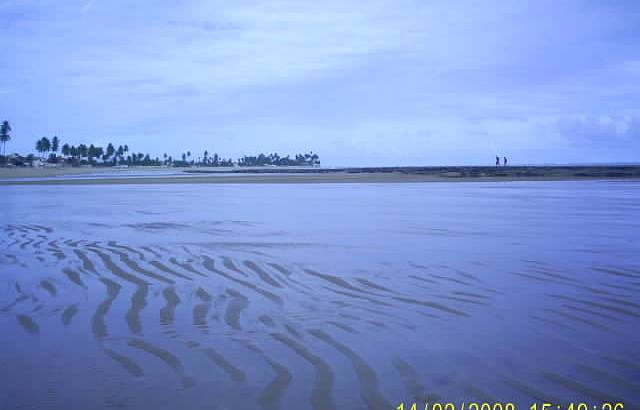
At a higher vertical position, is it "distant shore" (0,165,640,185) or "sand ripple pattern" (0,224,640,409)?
"distant shore" (0,165,640,185)

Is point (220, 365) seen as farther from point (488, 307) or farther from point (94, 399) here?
point (488, 307)

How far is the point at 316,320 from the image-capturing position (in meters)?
5.39

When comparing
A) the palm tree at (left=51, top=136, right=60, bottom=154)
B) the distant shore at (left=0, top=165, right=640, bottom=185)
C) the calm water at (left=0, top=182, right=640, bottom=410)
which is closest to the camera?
the calm water at (left=0, top=182, right=640, bottom=410)

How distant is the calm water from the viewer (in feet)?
12.3

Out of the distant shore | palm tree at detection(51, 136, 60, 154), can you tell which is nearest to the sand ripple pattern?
the distant shore

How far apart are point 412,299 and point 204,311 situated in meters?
2.43

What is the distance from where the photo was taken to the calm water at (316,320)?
3.76 metres

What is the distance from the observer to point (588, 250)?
9453mm
